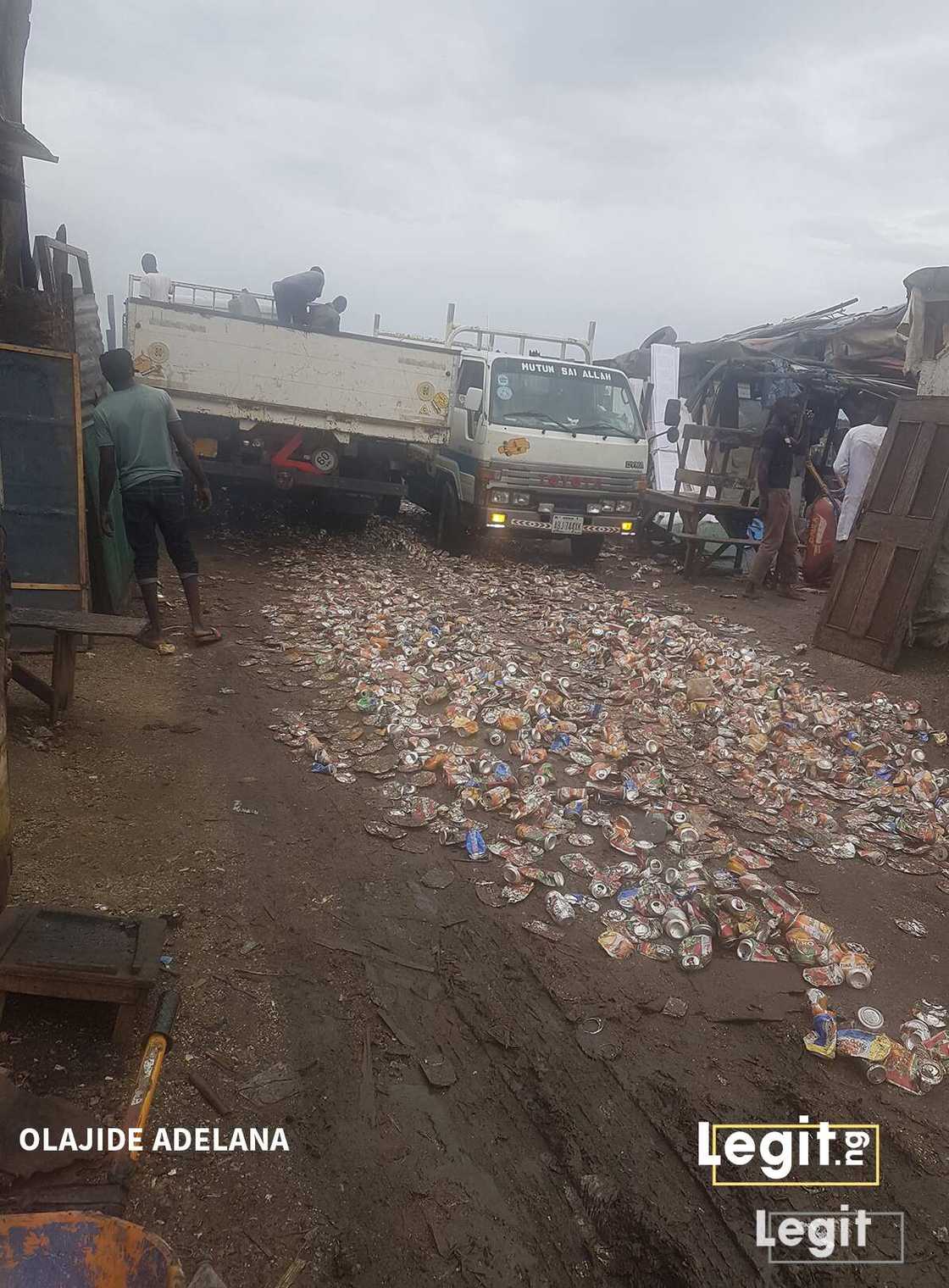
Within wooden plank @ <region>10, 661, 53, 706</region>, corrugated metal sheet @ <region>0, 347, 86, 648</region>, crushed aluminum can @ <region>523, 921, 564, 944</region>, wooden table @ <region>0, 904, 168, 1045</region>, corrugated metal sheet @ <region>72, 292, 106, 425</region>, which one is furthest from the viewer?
corrugated metal sheet @ <region>72, 292, 106, 425</region>

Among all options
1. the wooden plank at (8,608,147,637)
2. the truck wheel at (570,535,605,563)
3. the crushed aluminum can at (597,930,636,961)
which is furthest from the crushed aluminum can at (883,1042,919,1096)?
the truck wheel at (570,535,605,563)

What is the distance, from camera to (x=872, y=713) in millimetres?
5863

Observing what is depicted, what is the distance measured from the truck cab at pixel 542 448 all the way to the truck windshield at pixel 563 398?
0.03 feet

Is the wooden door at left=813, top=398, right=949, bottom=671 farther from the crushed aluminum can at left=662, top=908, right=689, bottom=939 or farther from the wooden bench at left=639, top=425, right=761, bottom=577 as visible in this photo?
the crushed aluminum can at left=662, top=908, right=689, bottom=939

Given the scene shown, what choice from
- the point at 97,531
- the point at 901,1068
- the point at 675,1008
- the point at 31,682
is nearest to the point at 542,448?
the point at 97,531

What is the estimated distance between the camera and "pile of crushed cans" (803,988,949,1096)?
2719mm

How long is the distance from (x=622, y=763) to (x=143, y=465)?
3.92 m

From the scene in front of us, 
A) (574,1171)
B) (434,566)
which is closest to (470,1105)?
(574,1171)

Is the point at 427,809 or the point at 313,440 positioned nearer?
the point at 427,809

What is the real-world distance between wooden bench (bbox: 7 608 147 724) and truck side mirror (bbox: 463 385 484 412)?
5.69 meters

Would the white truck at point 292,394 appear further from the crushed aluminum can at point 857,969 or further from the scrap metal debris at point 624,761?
the crushed aluminum can at point 857,969

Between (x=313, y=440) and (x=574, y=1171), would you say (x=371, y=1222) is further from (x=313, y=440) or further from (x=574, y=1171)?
(x=313, y=440)

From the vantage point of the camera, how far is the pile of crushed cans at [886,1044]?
107 inches

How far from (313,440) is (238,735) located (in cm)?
500
